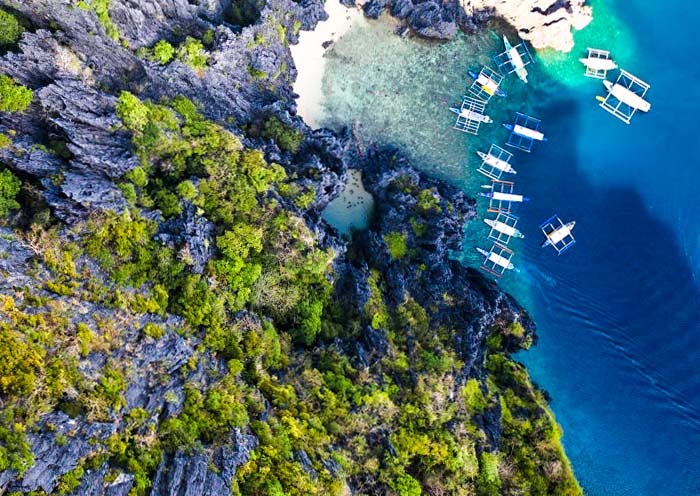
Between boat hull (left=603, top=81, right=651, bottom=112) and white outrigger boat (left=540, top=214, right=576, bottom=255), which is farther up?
boat hull (left=603, top=81, right=651, bottom=112)

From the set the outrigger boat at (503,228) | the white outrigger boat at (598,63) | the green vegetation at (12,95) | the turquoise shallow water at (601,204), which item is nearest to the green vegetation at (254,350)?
the green vegetation at (12,95)

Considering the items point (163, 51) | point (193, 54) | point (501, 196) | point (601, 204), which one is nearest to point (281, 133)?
point (193, 54)

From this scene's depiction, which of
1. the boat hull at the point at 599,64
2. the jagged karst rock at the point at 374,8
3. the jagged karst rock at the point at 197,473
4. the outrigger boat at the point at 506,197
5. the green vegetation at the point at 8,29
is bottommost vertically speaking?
the jagged karst rock at the point at 197,473

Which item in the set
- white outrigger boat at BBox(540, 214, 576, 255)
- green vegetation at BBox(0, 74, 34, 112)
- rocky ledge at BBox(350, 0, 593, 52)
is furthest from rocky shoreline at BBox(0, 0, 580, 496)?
white outrigger boat at BBox(540, 214, 576, 255)

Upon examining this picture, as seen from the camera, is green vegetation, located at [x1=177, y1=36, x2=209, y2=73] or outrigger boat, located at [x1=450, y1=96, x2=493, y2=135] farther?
outrigger boat, located at [x1=450, y1=96, x2=493, y2=135]

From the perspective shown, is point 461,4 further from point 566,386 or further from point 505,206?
point 566,386

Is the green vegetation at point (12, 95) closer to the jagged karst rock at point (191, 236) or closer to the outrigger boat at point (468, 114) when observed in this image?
the jagged karst rock at point (191, 236)

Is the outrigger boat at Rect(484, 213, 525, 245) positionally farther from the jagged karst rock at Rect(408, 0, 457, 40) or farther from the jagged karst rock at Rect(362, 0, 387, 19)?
the jagged karst rock at Rect(362, 0, 387, 19)

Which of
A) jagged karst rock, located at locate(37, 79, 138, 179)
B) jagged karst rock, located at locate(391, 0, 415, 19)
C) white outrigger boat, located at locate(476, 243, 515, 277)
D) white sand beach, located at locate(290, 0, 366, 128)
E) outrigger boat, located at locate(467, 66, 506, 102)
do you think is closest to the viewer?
jagged karst rock, located at locate(37, 79, 138, 179)
